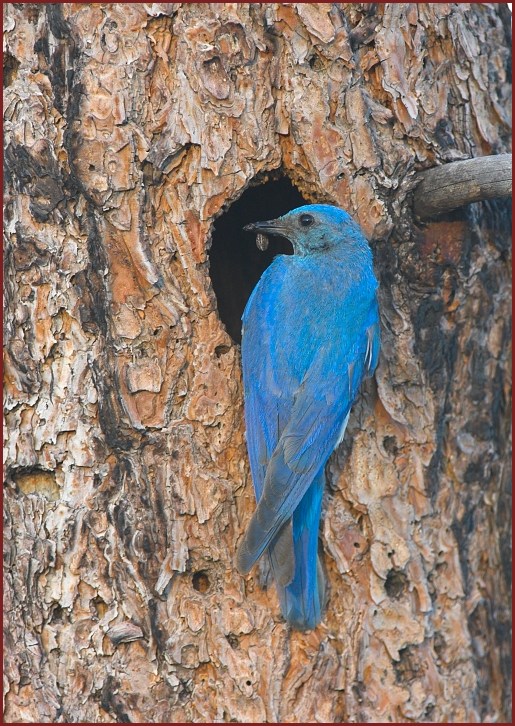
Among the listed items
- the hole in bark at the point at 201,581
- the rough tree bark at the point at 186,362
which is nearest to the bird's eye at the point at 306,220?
the rough tree bark at the point at 186,362

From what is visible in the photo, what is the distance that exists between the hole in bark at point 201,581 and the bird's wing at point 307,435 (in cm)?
35

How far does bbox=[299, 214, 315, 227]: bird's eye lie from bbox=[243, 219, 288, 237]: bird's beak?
74 mm

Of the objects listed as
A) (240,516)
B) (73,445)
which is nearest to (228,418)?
(240,516)

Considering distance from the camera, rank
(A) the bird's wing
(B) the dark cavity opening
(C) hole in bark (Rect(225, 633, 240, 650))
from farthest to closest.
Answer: (B) the dark cavity opening, (C) hole in bark (Rect(225, 633, 240, 650)), (A) the bird's wing

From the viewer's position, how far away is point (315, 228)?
3.39m

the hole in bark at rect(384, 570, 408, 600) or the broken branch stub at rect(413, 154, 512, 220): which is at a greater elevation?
the broken branch stub at rect(413, 154, 512, 220)

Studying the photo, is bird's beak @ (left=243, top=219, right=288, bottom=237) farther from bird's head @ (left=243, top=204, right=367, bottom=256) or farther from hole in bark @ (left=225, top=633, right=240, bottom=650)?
hole in bark @ (left=225, top=633, right=240, bottom=650)

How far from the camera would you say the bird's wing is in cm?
308

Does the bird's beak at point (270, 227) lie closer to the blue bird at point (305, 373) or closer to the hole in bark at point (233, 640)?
the blue bird at point (305, 373)

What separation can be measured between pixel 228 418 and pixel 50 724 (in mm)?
1386

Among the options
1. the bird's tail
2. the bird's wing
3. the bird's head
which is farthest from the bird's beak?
the bird's tail

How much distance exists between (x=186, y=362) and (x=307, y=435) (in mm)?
549

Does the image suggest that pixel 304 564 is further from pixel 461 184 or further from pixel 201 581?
pixel 461 184

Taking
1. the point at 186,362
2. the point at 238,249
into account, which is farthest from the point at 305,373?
the point at 238,249
